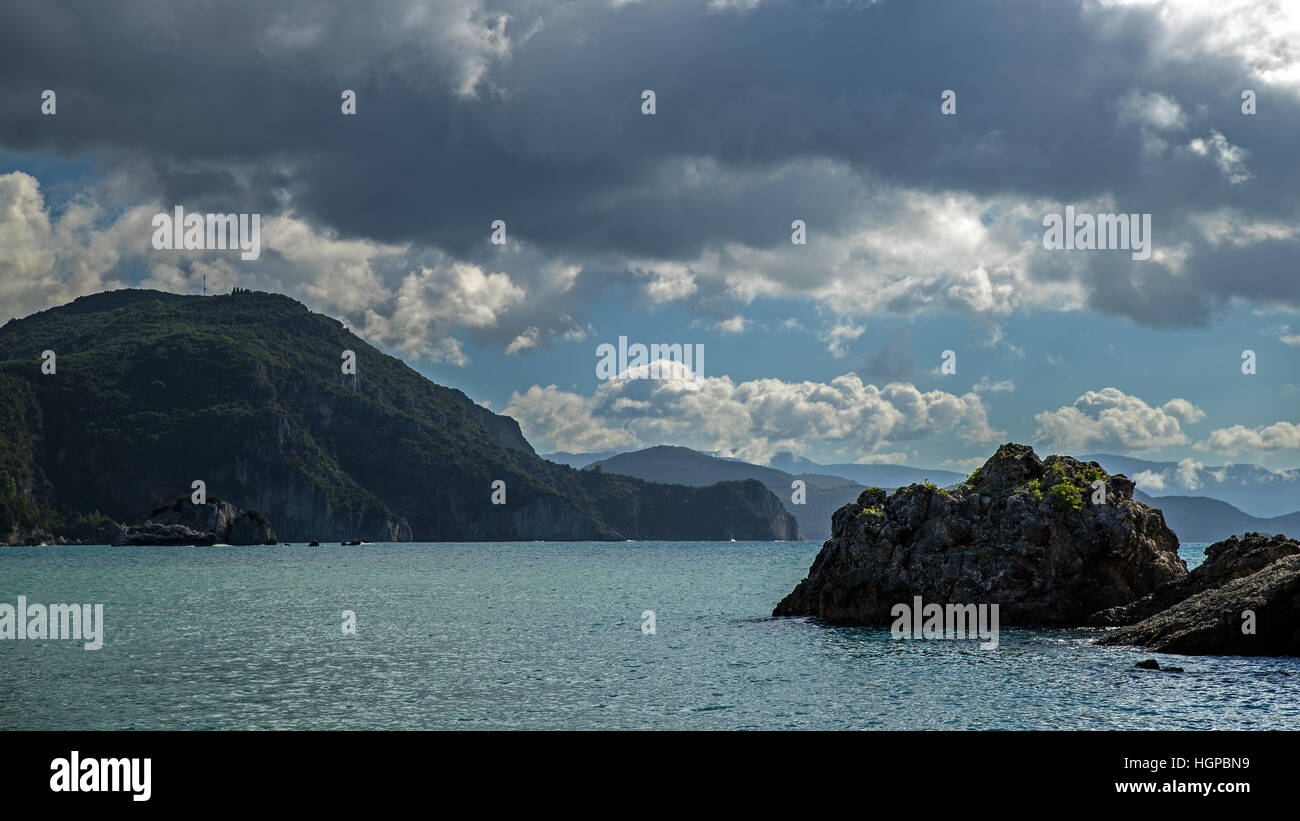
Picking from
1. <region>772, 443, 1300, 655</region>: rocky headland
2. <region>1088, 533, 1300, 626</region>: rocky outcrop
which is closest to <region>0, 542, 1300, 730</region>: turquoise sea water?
<region>1088, 533, 1300, 626</region>: rocky outcrop

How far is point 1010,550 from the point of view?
175 feet

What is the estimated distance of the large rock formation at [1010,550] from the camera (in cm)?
5266

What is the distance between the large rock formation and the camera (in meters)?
52.7

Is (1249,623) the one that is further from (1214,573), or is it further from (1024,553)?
(1024,553)

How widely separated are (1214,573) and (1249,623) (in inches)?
396

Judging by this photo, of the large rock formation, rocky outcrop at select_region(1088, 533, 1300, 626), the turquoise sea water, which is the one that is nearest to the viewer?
the turquoise sea water

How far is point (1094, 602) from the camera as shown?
171 ft

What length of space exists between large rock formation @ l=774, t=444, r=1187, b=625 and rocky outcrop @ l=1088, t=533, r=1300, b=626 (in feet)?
7.03

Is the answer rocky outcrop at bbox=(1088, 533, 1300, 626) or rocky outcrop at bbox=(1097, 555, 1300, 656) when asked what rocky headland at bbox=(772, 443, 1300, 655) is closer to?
rocky outcrop at bbox=(1088, 533, 1300, 626)

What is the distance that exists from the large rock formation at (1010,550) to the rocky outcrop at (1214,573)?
7.03ft

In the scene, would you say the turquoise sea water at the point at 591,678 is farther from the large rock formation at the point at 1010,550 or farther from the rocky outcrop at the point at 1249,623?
the large rock formation at the point at 1010,550

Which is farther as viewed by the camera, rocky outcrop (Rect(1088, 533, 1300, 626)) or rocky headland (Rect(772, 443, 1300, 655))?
rocky headland (Rect(772, 443, 1300, 655))

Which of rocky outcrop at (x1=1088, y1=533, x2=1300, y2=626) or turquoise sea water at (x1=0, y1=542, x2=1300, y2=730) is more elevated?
rocky outcrop at (x1=1088, y1=533, x2=1300, y2=626)
